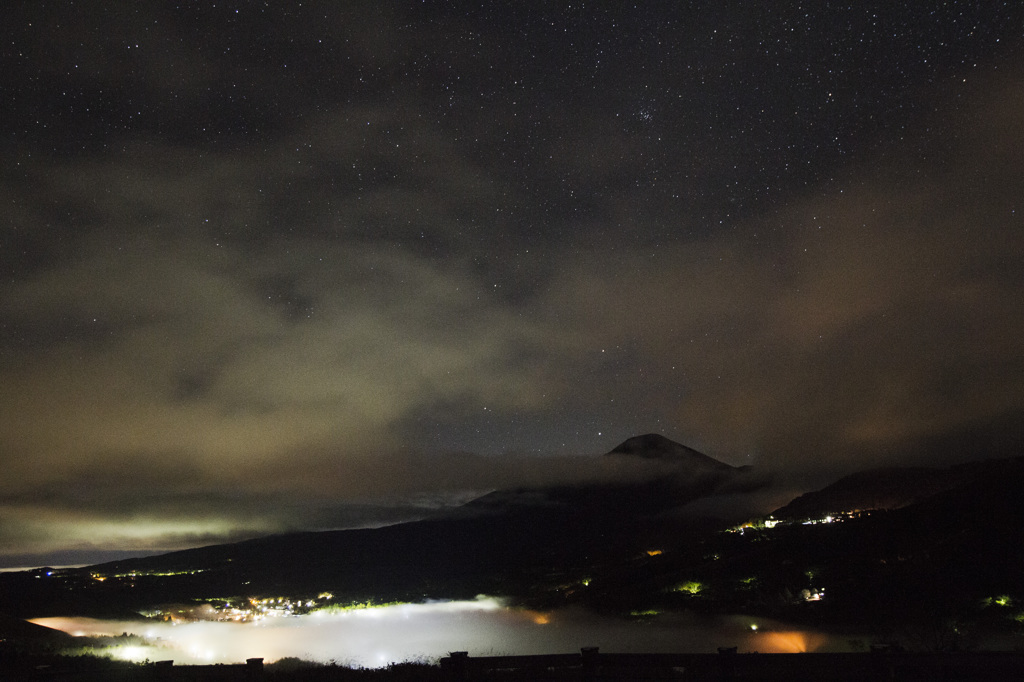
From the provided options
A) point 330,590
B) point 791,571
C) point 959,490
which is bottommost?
point 330,590

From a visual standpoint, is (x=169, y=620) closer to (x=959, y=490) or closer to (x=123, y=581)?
(x=123, y=581)

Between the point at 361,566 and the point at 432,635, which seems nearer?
the point at 432,635

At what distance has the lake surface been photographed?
3982 cm

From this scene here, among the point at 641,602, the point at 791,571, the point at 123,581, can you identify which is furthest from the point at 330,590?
the point at 791,571

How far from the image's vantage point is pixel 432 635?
64.9 metres

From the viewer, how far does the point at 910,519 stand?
228 feet

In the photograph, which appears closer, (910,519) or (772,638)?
(772,638)

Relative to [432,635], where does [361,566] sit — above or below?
below

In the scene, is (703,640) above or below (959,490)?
below

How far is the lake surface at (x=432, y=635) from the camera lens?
3982 centimetres

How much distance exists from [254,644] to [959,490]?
81282 millimetres

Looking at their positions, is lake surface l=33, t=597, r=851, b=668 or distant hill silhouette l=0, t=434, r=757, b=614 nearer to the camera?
lake surface l=33, t=597, r=851, b=668

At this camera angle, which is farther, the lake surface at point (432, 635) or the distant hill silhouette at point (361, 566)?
the distant hill silhouette at point (361, 566)

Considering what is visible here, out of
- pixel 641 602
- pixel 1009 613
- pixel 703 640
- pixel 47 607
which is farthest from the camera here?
pixel 47 607
